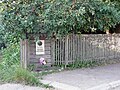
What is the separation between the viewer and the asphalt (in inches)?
289

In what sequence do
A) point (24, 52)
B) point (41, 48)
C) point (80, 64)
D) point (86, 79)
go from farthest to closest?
point (80, 64) → point (41, 48) → point (24, 52) → point (86, 79)

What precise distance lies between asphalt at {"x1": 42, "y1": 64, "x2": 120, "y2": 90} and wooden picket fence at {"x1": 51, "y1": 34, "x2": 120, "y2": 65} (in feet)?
2.60

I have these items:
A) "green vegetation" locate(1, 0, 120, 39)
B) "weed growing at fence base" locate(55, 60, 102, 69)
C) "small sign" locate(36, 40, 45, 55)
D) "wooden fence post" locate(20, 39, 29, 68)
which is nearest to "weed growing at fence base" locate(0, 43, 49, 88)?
"wooden fence post" locate(20, 39, 29, 68)

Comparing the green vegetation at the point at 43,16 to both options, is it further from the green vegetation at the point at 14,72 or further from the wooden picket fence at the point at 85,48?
the wooden picket fence at the point at 85,48

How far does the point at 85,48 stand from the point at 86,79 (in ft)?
9.00

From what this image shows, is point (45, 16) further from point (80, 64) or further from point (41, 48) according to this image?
point (80, 64)

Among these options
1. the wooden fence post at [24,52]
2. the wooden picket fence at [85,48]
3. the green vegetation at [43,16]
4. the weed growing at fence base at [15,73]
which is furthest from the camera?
the wooden picket fence at [85,48]

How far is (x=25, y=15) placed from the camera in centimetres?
920

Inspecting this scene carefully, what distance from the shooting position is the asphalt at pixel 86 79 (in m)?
7.35

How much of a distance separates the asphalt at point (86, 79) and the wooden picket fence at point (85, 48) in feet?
2.60

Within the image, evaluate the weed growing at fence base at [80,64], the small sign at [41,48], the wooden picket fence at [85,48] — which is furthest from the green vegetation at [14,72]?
the weed growing at fence base at [80,64]

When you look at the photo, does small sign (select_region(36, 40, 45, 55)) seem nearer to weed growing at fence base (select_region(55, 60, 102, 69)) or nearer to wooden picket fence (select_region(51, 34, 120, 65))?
wooden picket fence (select_region(51, 34, 120, 65))

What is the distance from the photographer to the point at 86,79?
26.8 ft

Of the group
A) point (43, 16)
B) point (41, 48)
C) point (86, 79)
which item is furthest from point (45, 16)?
point (86, 79)
